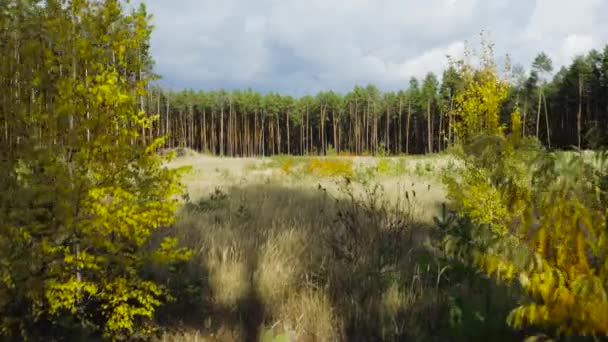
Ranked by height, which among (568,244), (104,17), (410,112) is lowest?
(568,244)

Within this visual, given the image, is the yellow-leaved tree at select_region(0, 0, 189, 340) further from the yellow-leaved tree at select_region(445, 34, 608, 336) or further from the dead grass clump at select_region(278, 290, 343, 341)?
the yellow-leaved tree at select_region(445, 34, 608, 336)

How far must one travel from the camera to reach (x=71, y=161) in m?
2.77

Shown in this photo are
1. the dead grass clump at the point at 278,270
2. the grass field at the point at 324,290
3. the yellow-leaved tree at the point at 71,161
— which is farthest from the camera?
the dead grass clump at the point at 278,270

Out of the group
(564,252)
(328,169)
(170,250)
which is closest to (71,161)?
(170,250)

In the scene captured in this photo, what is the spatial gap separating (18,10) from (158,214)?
1.73 metres

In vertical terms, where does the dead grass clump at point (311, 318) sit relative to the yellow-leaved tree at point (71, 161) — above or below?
below

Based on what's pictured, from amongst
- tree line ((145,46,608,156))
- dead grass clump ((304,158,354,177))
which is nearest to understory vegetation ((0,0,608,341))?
dead grass clump ((304,158,354,177))

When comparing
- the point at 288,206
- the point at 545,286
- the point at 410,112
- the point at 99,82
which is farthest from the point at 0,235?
the point at 410,112

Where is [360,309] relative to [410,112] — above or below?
below

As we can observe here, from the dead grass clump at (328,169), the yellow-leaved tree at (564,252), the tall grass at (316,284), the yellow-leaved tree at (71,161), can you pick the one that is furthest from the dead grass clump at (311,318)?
the dead grass clump at (328,169)

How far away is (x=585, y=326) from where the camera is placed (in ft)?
5.21

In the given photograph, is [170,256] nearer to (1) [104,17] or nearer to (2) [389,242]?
(1) [104,17]

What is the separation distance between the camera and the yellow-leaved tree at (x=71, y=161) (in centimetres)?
257

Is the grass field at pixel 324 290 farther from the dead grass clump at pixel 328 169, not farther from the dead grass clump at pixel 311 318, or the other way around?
the dead grass clump at pixel 328 169
